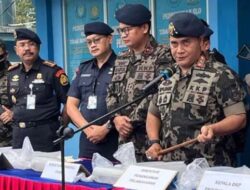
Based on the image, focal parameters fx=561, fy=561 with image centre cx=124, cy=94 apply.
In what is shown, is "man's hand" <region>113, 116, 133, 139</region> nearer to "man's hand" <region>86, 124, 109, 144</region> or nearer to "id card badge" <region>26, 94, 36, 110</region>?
"man's hand" <region>86, 124, 109, 144</region>

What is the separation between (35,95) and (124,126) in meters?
1.08

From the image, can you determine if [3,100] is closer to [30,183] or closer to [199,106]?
[30,183]

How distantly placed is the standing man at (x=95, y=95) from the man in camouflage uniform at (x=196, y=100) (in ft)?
2.60

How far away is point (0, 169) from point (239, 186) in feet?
4.92

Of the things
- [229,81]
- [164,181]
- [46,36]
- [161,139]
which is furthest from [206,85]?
[46,36]

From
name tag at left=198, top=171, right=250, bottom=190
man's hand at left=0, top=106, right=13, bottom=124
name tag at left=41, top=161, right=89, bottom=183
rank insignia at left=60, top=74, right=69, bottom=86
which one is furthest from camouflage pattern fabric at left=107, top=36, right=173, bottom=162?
man's hand at left=0, top=106, right=13, bottom=124

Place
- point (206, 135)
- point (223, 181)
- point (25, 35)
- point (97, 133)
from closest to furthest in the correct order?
point (223, 181), point (206, 135), point (97, 133), point (25, 35)

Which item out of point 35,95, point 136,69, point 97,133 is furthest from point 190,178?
point 35,95

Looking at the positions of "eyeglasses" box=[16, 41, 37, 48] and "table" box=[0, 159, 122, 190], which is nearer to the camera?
"table" box=[0, 159, 122, 190]

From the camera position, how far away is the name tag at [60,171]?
271 centimetres

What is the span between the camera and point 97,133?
11.8 feet

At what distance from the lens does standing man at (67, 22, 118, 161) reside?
3.65 meters

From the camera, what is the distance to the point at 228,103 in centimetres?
274

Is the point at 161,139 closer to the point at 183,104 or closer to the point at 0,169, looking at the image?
the point at 183,104
